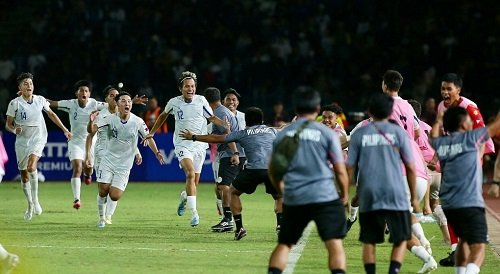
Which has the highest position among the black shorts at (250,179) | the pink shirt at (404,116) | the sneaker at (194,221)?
the pink shirt at (404,116)

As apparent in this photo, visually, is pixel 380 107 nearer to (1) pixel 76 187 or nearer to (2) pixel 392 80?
(2) pixel 392 80

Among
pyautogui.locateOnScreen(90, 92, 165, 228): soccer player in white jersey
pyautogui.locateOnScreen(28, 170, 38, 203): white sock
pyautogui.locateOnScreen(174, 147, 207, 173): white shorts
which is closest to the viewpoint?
pyautogui.locateOnScreen(90, 92, 165, 228): soccer player in white jersey

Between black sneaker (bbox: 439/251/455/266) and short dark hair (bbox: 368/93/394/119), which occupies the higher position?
short dark hair (bbox: 368/93/394/119)

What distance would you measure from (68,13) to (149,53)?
3.77 metres

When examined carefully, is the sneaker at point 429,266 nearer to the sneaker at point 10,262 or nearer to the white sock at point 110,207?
the sneaker at point 10,262

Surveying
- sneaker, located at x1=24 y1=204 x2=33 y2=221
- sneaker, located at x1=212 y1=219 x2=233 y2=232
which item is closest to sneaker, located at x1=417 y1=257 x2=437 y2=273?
sneaker, located at x1=212 y1=219 x2=233 y2=232

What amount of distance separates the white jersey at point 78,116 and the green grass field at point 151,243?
139 centimetres

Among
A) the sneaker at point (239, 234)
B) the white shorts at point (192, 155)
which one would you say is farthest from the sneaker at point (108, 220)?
the sneaker at point (239, 234)

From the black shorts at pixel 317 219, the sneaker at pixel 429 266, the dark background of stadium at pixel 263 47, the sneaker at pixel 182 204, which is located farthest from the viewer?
the dark background of stadium at pixel 263 47

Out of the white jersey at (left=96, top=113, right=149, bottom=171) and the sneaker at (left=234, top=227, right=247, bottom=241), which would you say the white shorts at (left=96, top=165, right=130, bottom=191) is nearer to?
the white jersey at (left=96, top=113, right=149, bottom=171)

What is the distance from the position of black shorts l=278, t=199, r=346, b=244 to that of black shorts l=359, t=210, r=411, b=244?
55cm

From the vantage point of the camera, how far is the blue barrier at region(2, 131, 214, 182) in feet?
105

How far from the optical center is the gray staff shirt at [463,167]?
11125mm

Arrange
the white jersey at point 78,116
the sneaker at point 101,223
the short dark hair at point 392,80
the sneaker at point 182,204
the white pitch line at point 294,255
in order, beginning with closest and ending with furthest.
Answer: the white pitch line at point 294,255, the short dark hair at point 392,80, the sneaker at point 101,223, the sneaker at point 182,204, the white jersey at point 78,116
